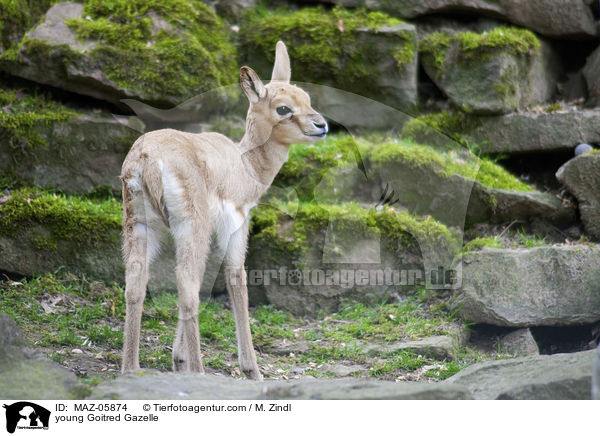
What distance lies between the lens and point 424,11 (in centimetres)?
910

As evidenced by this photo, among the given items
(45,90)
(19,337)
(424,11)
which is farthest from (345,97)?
(19,337)

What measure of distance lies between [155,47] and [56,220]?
A: 8.55 ft

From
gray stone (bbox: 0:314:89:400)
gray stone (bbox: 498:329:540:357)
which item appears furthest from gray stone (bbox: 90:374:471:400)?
gray stone (bbox: 498:329:540:357)

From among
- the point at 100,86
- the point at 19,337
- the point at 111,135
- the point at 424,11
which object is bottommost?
the point at 19,337

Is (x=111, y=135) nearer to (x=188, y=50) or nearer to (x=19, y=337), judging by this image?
(x=188, y=50)

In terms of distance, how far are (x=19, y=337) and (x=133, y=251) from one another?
3.40 feet

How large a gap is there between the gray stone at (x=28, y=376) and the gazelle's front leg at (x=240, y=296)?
1.81 meters

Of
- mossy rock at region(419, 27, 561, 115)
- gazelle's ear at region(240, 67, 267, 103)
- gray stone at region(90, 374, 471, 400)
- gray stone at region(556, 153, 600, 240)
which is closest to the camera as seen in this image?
gray stone at region(90, 374, 471, 400)

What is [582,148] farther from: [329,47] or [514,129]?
[329,47]

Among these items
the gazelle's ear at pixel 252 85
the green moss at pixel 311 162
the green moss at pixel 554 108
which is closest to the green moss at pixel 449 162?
the green moss at pixel 311 162

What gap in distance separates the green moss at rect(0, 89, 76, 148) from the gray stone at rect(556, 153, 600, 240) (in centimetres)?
606

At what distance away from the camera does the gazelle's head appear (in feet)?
19.0

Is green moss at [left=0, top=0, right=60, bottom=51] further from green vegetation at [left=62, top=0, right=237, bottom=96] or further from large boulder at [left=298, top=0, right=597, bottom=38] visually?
large boulder at [left=298, top=0, right=597, bottom=38]
